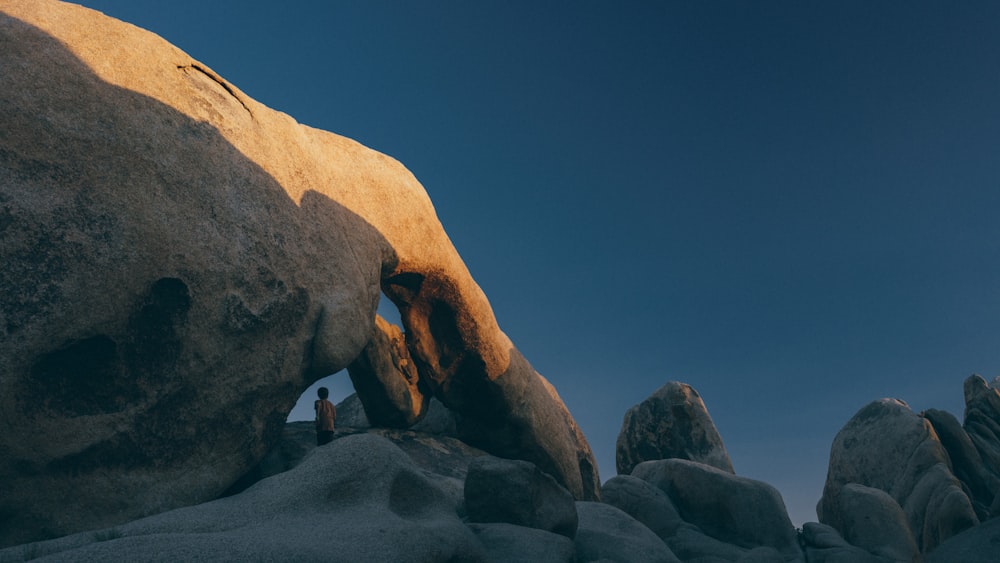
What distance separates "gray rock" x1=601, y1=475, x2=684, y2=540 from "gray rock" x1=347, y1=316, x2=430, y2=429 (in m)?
4.37

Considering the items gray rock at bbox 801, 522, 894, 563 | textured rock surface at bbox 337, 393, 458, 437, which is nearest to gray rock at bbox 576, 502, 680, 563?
gray rock at bbox 801, 522, 894, 563

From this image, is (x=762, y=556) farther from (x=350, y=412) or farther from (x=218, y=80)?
(x=350, y=412)

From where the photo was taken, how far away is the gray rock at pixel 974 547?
11.2 meters

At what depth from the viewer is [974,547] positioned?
→ 11.5 metres

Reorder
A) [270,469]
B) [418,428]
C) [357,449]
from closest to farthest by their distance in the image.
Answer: [357,449], [270,469], [418,428]

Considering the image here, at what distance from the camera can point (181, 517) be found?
23.4ft

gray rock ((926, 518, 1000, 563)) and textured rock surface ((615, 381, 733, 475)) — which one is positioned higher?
textured rock surface ((615, 381, 733, 475))

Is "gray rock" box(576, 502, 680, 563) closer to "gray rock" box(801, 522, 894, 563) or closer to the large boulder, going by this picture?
"gray rock" box(801, 522, 894, 563)

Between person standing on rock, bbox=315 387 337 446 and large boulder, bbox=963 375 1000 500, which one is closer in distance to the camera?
person standing on rock, bbox=315 387 337 446

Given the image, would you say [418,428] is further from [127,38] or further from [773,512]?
[127,38]

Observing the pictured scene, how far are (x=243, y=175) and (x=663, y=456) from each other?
18.0 metres

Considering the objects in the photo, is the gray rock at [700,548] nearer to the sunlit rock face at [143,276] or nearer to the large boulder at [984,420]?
the sunlit rock face at [143,276]

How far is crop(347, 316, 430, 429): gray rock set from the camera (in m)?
14.9

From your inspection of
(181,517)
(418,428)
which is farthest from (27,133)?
(418,428)
